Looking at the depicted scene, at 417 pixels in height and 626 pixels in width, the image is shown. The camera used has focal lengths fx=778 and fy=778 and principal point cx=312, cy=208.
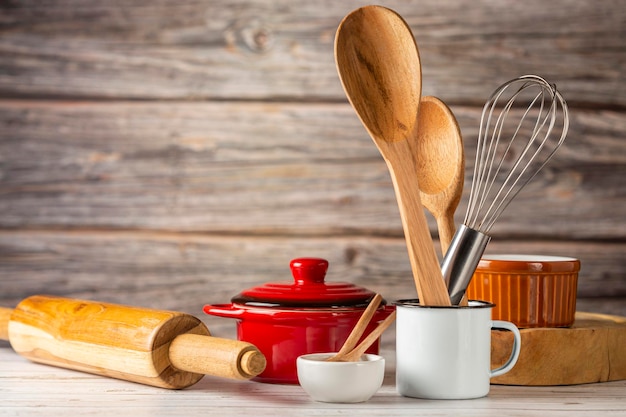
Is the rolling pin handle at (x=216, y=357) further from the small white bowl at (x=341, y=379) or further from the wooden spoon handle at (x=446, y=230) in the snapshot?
the wooden spoon handle at (x=446, y=230)

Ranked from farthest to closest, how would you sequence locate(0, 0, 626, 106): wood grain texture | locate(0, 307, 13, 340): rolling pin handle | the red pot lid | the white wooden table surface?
locate(0, 0, 626, 106): wood grain texture < locate(0, 307, 13, 340): rolling pin handle < the red pot lid < the white wooden table surface

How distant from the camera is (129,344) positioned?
0.76 meters

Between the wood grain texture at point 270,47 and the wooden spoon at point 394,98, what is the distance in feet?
1.58

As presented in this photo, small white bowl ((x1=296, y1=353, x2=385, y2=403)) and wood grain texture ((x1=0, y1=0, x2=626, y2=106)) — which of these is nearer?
small white bowl ((x1=296, y1=353, x2=385, y2=403))

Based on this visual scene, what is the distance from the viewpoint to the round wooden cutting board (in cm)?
78

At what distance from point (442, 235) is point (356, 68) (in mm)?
188

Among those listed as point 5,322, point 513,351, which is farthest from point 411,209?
point 5,322

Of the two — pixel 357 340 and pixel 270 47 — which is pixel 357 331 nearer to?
pixel 357 340

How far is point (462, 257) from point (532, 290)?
0.13 meters

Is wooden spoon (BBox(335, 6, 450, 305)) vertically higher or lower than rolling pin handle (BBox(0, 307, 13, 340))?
higher

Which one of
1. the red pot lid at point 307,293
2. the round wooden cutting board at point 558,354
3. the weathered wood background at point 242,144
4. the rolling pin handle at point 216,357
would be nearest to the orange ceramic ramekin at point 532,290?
the round wooden cutting board at point 558,354

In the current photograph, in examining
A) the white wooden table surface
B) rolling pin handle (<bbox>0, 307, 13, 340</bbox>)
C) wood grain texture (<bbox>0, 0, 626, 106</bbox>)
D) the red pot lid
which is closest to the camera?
the white wooden table surface

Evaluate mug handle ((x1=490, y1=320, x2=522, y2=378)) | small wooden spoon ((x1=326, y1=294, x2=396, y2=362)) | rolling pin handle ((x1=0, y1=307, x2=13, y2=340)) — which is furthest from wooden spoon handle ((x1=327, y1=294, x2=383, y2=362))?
rolling pin handle ((x1=0, y1=307, x2=13, y2=340))

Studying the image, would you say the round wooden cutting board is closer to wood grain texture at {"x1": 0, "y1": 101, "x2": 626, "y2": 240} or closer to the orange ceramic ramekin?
the orange ceramic ramekin
